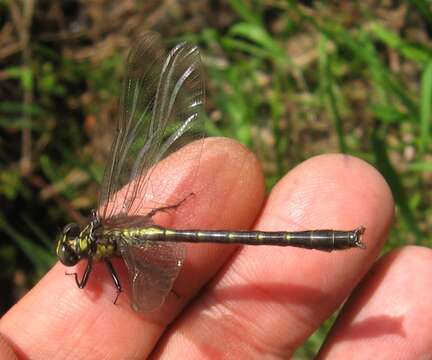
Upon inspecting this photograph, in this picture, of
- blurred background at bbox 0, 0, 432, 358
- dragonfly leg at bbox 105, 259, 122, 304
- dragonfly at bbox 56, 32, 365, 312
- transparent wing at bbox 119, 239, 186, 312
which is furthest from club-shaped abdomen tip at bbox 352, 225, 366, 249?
blurred background at bbox 0, 0, 432, 358

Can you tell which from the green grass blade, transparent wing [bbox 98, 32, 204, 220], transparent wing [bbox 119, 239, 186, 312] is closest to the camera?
transparent wing [bbox 119, 239, 186, 312]

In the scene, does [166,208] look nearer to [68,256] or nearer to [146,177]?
[146,177]

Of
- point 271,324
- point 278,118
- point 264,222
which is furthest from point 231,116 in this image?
point 271,324

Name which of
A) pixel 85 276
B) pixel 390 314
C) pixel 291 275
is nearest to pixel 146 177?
pixel 85 276

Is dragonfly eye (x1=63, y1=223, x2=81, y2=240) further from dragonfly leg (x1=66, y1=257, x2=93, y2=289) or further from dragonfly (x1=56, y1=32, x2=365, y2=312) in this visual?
dragonfly leg (x1=66, y1=257, x2=93, y2=289)

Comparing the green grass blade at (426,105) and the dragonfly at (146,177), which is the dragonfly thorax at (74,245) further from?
the green grass blade at (426,105)

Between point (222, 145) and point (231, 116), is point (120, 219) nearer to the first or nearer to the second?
point (222, 145)
